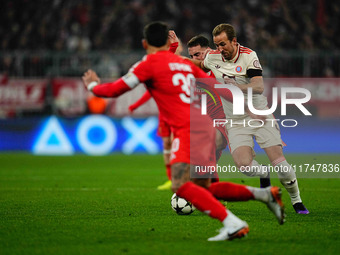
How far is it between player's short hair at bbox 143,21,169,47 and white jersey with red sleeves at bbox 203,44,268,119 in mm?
2108

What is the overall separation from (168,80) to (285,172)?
2.46m

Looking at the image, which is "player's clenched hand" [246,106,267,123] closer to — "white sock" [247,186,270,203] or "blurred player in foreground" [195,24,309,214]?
"blurred player in foreground" [195,24,309,214]

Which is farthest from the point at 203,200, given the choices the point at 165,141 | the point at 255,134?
the point at 165,141

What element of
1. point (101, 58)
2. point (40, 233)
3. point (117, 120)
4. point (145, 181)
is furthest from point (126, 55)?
point (40, 233)

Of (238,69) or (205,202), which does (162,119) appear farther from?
(205,202)

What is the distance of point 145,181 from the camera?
1241 centimetres

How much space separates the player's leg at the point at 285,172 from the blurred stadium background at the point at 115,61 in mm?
10729

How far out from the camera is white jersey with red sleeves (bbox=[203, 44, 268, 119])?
788 centimetres

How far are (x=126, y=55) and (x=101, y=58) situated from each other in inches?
30.8

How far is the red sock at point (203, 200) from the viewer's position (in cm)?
561

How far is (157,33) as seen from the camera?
5922mm

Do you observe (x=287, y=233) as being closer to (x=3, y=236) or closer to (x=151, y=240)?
(x=151, y=240)

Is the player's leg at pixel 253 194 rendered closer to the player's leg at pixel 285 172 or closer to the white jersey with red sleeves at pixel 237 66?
the player's leg at pixel 285 172

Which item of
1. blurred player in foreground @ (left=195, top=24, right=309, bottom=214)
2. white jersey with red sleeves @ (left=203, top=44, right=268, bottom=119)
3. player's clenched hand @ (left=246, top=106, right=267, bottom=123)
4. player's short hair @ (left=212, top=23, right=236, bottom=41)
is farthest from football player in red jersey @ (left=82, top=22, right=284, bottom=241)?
white jersey with red sleeves @ (left=203, top=44, right=268, bottom=119)
